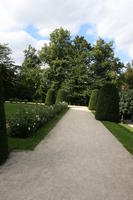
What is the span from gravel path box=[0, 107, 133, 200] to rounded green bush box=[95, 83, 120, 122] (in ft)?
26.8

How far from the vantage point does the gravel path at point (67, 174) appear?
3216 millimetres

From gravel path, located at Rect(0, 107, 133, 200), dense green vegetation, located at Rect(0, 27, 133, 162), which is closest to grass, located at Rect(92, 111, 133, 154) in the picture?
gravel path, located at Rect(0, 107, 133, 200)

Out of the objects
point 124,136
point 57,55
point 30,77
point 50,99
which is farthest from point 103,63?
point 124,136

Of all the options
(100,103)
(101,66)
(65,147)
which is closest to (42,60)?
(101,66)

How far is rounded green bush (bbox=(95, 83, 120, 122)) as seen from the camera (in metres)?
14.3

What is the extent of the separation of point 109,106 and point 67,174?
423 inches

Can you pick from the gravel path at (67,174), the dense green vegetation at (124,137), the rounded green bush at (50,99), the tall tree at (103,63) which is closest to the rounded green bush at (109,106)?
the dense green vegetation at (124,137)

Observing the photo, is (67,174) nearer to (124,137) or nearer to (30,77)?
(124,137)

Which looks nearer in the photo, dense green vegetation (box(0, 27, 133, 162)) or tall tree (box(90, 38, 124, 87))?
dense green vegetation (box(0, 27, 133, 162))

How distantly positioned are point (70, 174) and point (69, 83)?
1287 inches

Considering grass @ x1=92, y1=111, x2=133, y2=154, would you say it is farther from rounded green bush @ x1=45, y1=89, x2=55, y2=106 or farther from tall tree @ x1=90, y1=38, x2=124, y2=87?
tall tree @ x1=90, y1=38, x2=124, y2=87

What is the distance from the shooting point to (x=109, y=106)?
14312mm

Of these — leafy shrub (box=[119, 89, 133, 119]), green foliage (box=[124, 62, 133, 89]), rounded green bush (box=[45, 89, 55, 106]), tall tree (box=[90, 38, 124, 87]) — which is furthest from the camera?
green foliage (box=[124, 62, 133, 89])

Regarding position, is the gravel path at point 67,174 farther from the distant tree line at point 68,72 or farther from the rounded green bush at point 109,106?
the distant tree line at point 68,72
